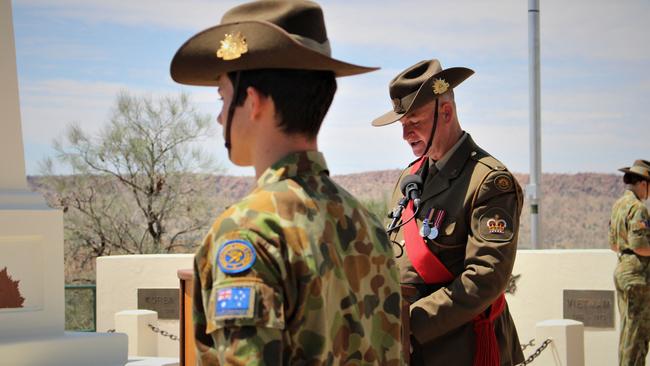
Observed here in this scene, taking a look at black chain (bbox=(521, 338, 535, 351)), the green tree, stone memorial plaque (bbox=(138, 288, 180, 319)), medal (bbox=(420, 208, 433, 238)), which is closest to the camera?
medal (bbox=(420, 208, 433, 238))

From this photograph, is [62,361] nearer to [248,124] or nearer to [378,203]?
[248,124]

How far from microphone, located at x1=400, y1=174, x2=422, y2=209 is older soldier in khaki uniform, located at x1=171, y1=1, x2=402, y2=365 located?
1967mm

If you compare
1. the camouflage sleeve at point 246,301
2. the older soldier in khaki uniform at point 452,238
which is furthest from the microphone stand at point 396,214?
the camouflage sleeve at point 246,301

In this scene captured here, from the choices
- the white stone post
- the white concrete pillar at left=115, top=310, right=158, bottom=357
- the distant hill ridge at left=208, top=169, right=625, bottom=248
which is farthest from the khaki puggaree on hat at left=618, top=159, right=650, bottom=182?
the distant hill ridge at left=208, top=169, right=625, bottom=248

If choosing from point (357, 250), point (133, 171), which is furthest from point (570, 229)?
point (357, 250)

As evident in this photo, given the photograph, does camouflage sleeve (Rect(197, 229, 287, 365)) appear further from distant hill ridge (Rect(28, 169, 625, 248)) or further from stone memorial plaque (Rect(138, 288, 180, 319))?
distant hill ridge (Rect(28, 169, 625, 248))

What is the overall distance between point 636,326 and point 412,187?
698 centimetres

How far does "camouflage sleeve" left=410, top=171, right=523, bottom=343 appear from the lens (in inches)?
157

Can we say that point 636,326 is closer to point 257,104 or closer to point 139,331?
point 139,331

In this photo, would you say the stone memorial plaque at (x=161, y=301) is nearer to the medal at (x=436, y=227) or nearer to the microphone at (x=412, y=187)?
the microphone at (x=412, y=187)

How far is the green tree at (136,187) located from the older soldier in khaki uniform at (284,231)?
20065mm

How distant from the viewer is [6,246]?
698 cm

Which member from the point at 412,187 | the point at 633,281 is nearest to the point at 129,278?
the point at 633,281

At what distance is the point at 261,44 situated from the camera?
2273mm
